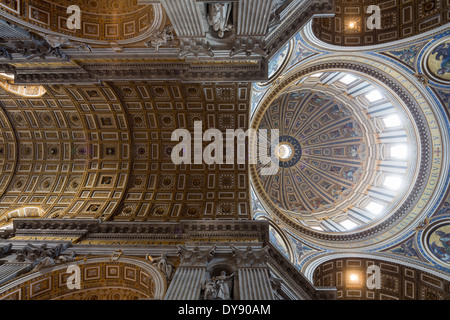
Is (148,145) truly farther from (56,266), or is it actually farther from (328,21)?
(328,21)

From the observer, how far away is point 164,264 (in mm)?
10305

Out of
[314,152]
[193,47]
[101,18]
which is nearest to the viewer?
[193,47]

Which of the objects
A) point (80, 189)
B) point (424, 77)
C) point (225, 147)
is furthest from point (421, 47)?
point (80, 189)

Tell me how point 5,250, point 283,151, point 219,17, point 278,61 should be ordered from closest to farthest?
point 219,17 < point 5,250 < point 278,61 < point 283,151

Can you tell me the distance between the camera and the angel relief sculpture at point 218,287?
828cm

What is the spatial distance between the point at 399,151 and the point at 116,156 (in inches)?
765

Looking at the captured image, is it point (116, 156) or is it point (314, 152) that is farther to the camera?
point (314, 152)

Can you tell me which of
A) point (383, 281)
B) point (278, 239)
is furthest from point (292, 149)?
point (383, 281)

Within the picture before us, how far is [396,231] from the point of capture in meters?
14.0

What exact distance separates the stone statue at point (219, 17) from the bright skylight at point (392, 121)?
1267cm

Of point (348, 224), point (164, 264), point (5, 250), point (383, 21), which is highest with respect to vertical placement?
point (383, 21)

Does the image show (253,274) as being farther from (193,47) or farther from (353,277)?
(193,47)

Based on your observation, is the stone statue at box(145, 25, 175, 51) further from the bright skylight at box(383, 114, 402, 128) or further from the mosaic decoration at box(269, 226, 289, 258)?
the bright skylight at box(383, 114, 402, 128)

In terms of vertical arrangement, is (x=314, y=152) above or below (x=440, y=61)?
above
